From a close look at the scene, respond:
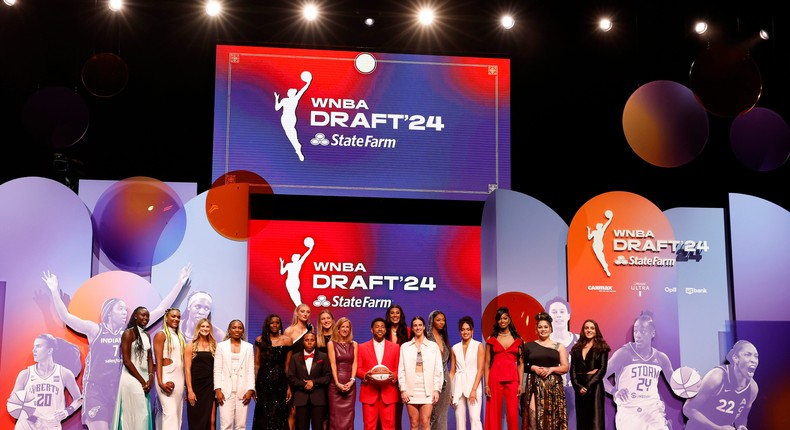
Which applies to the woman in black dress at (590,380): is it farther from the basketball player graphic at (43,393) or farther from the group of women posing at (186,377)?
the basketball player graphic at (43,393)

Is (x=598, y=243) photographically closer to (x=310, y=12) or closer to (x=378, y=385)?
(x=378, y=385)

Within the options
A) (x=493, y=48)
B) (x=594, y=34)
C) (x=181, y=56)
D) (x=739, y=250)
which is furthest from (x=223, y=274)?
(x=739, y=250)

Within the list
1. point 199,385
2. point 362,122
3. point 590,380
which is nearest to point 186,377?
point 199,385

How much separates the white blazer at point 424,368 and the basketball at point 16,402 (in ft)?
12.2

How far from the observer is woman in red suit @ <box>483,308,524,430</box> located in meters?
8.12

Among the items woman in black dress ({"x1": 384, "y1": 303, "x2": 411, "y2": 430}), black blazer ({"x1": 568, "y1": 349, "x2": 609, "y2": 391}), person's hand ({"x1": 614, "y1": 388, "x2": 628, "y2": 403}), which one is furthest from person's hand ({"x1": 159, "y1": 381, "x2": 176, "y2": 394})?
person's hand ({"x1": 614, "y1": 388, "x2": 628, "y2": 403})

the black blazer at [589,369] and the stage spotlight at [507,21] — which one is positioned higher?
the stage spotlight at [507,21]

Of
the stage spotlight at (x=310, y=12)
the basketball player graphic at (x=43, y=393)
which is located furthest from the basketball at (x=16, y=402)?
the stage spotlight at (x=310, y=12)

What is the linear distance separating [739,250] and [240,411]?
569 centimetres

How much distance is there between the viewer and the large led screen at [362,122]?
9508 mm

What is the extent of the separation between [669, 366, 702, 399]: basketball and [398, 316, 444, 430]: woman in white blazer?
292 cm

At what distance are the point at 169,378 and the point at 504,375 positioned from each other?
3.05m

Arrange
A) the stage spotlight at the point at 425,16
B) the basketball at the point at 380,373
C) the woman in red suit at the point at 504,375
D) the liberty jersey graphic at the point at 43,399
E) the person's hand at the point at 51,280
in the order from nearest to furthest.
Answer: the basketball at the point at 380,373 → the woman in red suit at the point at 504,375 → the liberty jersey graphic at the point at 43,399 → the person's hand at the point at 51,280 → the stage spotlight at the point at 425,16

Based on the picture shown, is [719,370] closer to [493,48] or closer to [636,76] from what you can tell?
[636,76]
